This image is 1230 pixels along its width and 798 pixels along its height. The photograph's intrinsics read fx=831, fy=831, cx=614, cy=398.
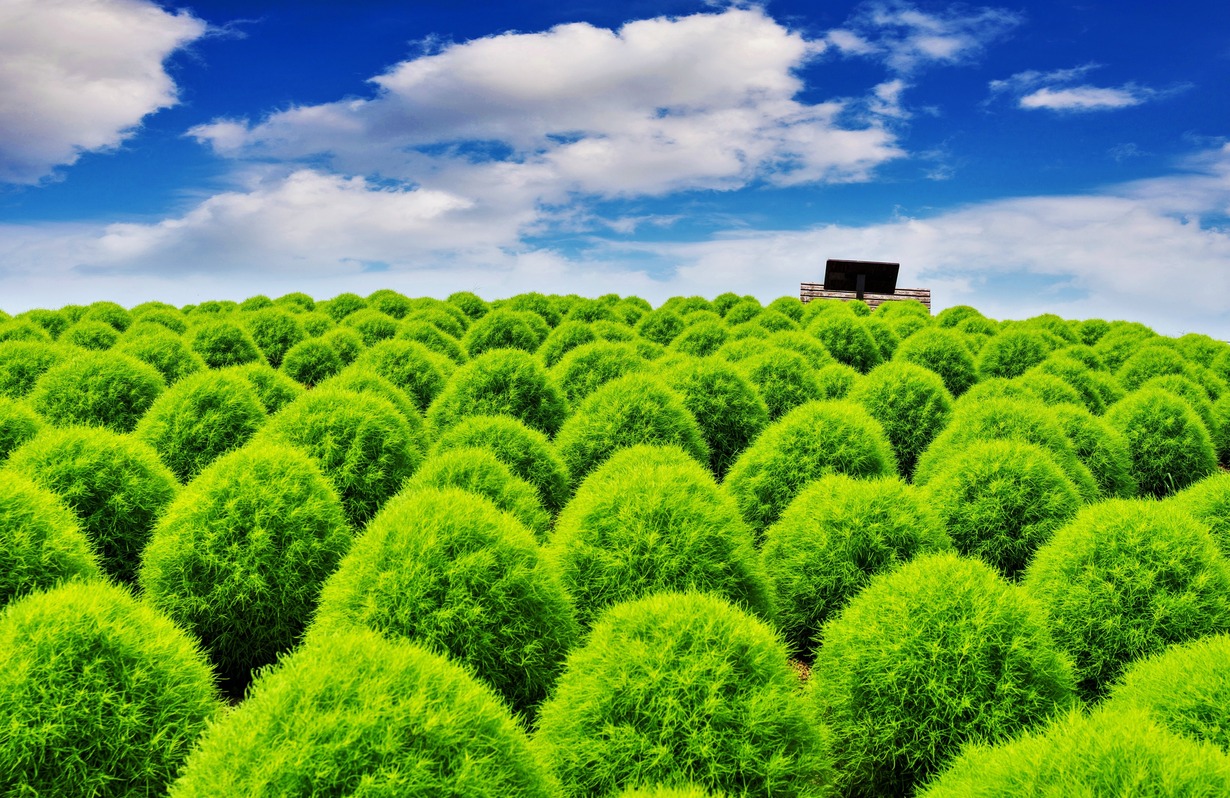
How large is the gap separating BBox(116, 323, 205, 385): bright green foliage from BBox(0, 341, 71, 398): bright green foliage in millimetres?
1033

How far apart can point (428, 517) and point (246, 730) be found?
2.13 meters

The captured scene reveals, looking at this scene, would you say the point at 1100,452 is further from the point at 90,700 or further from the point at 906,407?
the point at 90,700

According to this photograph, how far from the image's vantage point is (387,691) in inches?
134

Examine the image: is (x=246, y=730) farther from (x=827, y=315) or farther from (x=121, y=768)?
(x=827, y=315)

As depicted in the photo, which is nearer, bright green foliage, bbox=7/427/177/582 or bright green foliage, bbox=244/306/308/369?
bright green foliage, bbox=7/427/177/582

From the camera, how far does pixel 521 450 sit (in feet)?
29.3

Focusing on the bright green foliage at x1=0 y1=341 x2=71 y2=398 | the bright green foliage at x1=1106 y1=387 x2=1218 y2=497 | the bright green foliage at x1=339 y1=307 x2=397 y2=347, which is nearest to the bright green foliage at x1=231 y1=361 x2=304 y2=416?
the bright green foliage at x1=0 y1=341 x2=71 y2=398

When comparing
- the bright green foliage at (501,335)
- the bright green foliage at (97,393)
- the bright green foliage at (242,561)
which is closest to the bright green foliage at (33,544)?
the bright green foliage at (242,561)

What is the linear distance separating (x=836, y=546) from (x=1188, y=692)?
271cm

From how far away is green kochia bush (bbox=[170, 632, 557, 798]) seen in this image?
125 inches

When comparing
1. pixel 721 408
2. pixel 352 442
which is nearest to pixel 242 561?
pixel 352 442

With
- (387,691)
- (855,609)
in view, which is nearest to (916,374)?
(855,609)

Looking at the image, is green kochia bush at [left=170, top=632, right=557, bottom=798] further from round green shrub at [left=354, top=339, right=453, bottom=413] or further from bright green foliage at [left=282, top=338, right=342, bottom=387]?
bright green foliage at [left=282, top=338, right=342, bottom=387]

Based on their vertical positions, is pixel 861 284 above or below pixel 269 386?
above
